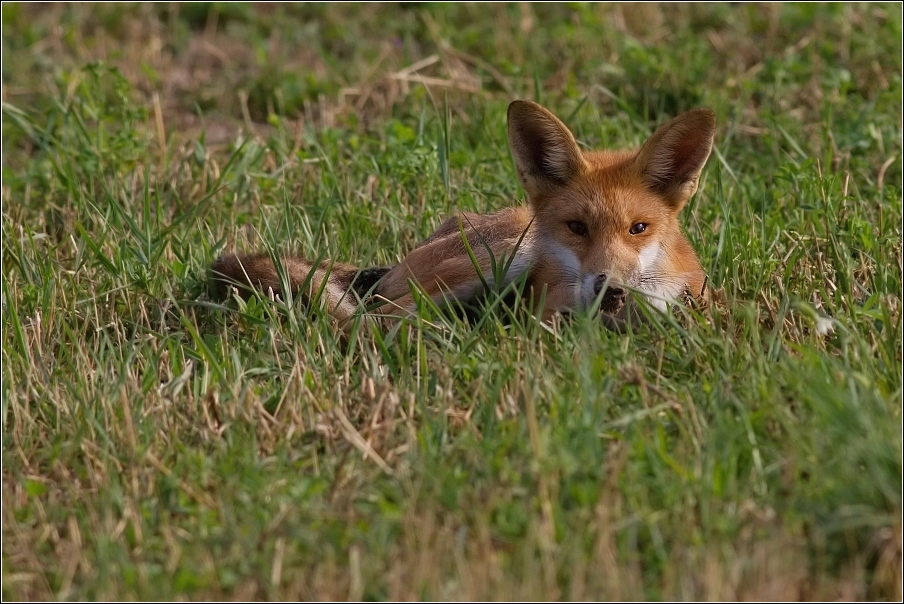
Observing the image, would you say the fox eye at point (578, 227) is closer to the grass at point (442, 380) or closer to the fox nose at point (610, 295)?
the fox nose at point (610, 295)

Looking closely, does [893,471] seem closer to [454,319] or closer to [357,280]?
[454,319]

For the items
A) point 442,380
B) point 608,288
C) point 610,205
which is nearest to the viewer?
point 442,380

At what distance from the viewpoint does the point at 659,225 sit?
5.08 meters

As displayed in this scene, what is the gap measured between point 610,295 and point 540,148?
883 mm

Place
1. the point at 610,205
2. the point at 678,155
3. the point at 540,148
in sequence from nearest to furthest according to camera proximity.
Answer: the point at 610,205 → the point at 678,155 → the point at 540,148

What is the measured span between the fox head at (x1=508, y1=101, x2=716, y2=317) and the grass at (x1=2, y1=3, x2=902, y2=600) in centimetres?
25

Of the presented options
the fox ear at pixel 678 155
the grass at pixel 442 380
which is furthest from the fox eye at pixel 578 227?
the grass at pixel 442 380

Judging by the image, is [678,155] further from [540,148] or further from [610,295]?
[610,295]

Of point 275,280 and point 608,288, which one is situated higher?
point 608,288

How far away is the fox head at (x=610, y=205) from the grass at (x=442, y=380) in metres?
0.25

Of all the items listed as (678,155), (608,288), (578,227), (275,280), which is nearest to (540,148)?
(578,227)

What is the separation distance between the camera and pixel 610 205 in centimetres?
500

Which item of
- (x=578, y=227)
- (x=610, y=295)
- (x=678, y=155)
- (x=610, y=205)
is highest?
(x=678, y=155)

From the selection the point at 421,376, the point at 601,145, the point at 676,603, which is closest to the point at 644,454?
the point at 676,603
